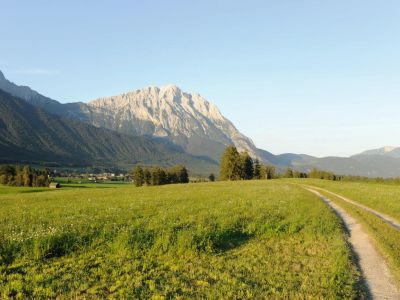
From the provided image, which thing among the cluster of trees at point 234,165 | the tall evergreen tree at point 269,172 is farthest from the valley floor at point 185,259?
the tall evergreen tree at point 269,172

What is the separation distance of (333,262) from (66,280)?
1061cm

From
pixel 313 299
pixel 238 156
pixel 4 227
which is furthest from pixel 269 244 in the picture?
pixel 238 156

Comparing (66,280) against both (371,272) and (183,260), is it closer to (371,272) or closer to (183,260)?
(183,260)

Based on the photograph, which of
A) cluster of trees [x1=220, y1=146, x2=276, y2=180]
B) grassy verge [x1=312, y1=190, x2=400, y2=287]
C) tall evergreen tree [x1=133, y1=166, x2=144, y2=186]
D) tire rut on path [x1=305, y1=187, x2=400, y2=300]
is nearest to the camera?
tire rut on path [x1=305, y1=187, x2=400, y2=300]

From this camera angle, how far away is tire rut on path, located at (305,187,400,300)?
38.0 feet

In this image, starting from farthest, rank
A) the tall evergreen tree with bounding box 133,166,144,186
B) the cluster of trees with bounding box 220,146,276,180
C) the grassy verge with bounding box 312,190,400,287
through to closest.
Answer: the tall evergreen tree with bounding box 133,166,144,186, the cluster of trees with bounding box 220,146,276,180, the grassy verge with bounding box 312,190,400,287

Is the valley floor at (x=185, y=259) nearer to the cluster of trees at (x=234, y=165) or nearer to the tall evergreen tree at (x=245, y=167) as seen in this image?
the cluster of trees at (x=234, y=165)

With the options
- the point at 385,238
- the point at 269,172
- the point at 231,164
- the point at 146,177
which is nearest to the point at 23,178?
the point at 146,177

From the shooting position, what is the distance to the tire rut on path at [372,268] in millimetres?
11594

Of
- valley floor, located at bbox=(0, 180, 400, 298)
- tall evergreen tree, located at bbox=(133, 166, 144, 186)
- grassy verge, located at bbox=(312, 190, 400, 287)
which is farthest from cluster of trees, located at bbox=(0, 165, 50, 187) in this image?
grassy verge, located at bbox=(312, 190, 400, 287)

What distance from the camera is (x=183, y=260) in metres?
14.5

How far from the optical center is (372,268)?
1411cm

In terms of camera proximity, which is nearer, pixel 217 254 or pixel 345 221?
pixel 217 254

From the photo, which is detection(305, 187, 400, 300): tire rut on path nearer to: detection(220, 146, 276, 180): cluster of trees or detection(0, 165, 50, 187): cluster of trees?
detection(220, 146, 276, 180): cluster of trees
